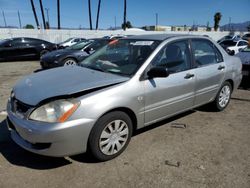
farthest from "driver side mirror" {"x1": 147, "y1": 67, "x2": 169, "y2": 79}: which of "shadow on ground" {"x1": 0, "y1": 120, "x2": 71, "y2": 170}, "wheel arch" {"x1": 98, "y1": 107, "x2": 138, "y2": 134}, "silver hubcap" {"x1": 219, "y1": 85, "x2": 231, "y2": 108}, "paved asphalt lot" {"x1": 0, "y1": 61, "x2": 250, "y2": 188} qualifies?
"silver hubcap" {"x1": 219, "y1": 85, "x2": 231, "y2": 108}

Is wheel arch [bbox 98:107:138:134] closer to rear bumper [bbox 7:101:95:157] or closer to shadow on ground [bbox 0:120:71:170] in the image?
rear bumper [bbox 7:101:95:157]

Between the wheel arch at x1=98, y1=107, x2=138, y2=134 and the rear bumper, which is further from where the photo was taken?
the wheel arch at x1=98, y1=107, x2=138, y2=134

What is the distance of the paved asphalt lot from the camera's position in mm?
2725

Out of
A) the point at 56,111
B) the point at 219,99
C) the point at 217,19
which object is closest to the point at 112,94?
the point at 56,111

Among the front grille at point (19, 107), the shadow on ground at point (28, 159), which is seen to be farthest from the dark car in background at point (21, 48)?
the front grille at point (19, 107)

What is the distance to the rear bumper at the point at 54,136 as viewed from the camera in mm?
2594

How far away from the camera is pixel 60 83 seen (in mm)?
3092

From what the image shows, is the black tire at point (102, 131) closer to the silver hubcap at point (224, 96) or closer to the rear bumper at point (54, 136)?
the rear bumper at point (54, 136)

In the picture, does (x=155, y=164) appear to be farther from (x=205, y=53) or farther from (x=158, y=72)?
(x=205, y=53)

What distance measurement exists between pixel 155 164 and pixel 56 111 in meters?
1.41

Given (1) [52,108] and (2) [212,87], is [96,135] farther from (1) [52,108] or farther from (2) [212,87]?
(2) [212,87]

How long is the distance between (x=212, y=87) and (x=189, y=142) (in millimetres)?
1356

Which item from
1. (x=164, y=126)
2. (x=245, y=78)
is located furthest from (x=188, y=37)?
(x=245, y=78)

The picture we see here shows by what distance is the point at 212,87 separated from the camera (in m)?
4.50
